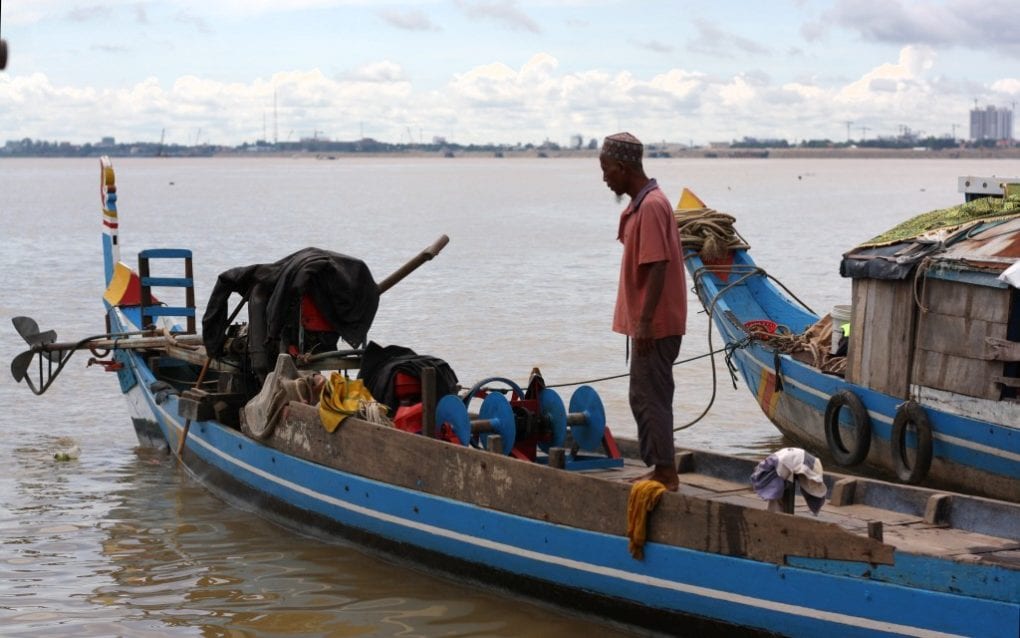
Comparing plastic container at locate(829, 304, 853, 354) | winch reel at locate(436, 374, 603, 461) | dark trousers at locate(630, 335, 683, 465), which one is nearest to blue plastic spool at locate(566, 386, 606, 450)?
winch reel at locate(436, 374, 603, 461)

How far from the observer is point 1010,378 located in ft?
31.3

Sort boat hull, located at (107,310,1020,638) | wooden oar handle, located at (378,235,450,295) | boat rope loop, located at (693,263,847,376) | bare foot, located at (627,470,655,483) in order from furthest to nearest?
boat rope loop, located at (693,263,847,376) < wooden oar handle, located at (378,235,450,295) < bare foot, located at (627,470,655,483) < boat hull, located at (107,310,1020,638)

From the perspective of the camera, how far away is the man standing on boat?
6.73 m

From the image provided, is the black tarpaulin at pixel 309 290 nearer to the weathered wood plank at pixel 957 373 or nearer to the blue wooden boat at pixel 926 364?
the blue wooden boat at pixel 926 364

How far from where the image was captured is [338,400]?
873cm

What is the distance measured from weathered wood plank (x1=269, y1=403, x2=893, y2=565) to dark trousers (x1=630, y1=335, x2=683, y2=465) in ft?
1.00

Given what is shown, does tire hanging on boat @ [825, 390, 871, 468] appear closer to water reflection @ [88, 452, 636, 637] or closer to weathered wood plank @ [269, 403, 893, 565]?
water reflection @ [88, 452, 636, 637]

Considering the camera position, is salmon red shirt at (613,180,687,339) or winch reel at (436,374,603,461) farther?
winch reel at (436,374,603,461)

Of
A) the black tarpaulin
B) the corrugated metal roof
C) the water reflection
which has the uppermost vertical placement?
the corrugated metal roof

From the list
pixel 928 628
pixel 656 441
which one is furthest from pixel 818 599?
pixel 656 441

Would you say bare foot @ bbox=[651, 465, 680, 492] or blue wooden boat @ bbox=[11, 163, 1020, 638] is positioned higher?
bare foot @ bbox=[651, 465, 680, 492]

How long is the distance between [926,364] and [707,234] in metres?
3.95

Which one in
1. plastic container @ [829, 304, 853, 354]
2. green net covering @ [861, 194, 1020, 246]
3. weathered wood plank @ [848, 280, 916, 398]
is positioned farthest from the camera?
plastic container @ [829, 304, 853, 354]

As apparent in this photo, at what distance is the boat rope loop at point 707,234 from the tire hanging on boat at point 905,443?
12.3ft
